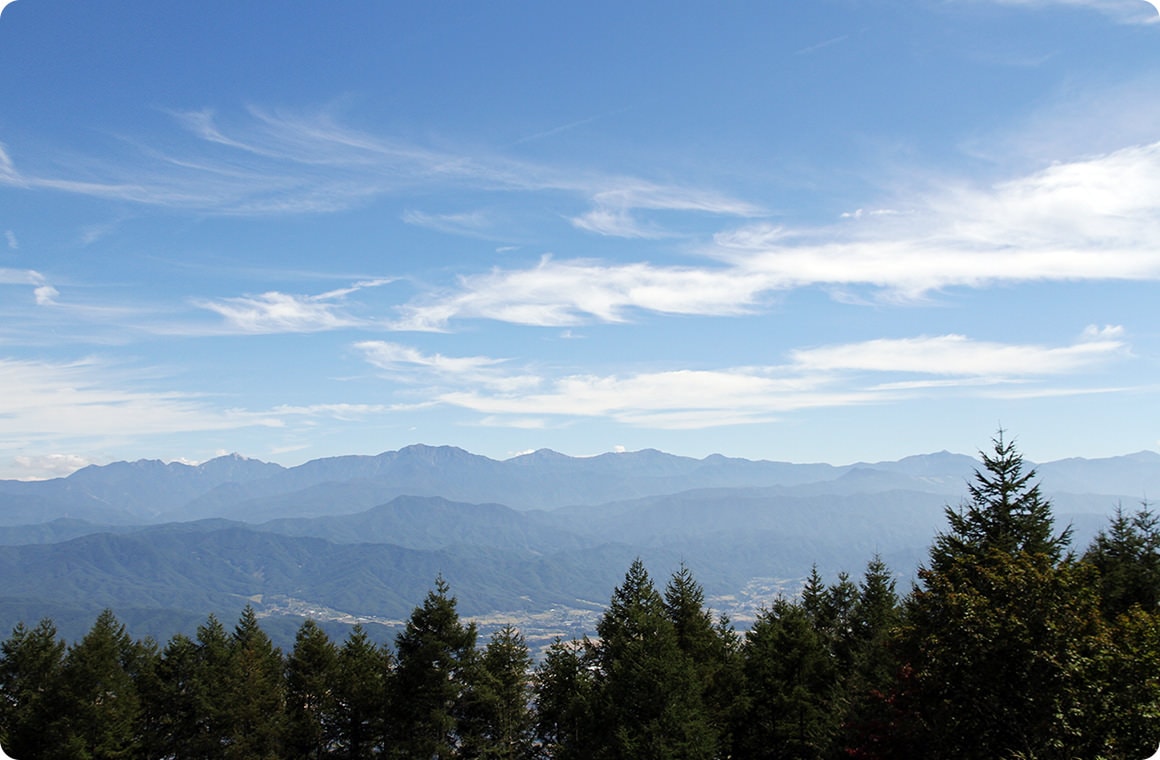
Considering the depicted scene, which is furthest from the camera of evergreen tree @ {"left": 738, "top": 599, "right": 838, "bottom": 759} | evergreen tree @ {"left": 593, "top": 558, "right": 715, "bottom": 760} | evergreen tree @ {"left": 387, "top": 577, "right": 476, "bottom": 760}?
evergreen tree @ {"left": 387, "top": 577, "right": 476, "bottom": 760}

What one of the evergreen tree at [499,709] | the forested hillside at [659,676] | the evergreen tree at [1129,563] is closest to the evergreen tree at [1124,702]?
the forested hillside at [659,676]

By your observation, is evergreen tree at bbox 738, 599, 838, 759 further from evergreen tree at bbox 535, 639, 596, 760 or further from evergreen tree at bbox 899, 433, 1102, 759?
evergreen tree at bbox 899, 433, 1102, 759

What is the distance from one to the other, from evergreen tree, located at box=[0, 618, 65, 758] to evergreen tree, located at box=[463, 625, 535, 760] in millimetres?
Answer: 17703

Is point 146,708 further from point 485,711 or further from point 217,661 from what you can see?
point 485,711

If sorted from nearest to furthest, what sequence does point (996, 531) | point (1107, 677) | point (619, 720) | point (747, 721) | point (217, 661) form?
point (1107, 677) < point (996, 531) < point (619, 720) < point (747, 721) < point (217, 661)

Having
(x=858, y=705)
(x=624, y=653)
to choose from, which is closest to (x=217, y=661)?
(x=624, y=653)

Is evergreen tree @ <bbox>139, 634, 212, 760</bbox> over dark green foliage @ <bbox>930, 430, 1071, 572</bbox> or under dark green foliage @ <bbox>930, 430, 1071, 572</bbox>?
under

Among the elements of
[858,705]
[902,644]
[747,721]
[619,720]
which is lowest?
[747,721]

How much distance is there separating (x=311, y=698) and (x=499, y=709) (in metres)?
11.6

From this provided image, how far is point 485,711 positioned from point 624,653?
29.3 ft

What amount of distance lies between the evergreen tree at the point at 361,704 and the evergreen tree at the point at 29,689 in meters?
11.9

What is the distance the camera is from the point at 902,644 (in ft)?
60.7

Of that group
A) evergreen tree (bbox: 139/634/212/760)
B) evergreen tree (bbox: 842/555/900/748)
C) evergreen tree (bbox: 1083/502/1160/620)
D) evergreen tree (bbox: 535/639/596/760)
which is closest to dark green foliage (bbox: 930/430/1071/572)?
evergreen tree (bbox: 842/555/900/748)

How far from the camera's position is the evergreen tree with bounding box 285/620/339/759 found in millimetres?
35094
